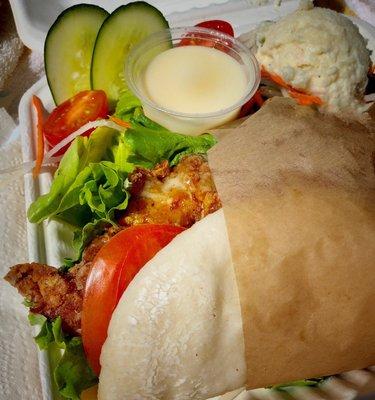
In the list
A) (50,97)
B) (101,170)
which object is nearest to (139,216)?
(101,170)

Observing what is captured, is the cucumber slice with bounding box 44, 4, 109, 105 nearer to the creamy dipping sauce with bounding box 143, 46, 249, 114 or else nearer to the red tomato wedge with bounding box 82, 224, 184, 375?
the creamy dipping sauce with bounding box 143, 46, 249, 114

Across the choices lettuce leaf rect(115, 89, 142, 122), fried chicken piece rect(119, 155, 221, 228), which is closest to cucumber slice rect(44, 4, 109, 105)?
lettuce leaf rect(115, 89, 142, 122)

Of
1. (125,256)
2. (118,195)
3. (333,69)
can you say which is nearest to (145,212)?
(118,195)

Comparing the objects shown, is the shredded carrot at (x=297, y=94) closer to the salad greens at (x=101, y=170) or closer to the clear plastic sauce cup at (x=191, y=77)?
the clear plastic sauce cup at (x=191, y=77)

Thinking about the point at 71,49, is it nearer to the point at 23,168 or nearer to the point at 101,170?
the point at 23,168

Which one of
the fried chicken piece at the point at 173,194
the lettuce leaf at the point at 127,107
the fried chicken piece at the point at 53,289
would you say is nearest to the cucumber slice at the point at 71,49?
the lettuce leaf at the point at 127,107
